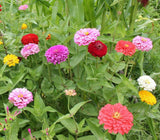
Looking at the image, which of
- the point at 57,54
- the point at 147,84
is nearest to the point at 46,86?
the point at 57,54

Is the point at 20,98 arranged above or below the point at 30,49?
below

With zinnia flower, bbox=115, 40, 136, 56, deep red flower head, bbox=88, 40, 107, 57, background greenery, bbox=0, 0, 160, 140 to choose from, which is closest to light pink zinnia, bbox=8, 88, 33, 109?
background greenery, bbox=0, 0, 160, 140

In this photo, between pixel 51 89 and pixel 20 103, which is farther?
pixel 51 89

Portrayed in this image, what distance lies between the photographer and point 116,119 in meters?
0.70

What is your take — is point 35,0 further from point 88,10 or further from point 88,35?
point 88,35

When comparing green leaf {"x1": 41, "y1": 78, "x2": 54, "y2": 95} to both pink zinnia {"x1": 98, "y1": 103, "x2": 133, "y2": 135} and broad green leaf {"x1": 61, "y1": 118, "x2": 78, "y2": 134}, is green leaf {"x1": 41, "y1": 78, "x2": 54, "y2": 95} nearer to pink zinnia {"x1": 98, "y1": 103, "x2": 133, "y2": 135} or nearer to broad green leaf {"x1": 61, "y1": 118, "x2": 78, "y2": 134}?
broad green leaf {"x1": 61, "y1": 118, "x2": 78, "y2": 134}

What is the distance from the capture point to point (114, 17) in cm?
173

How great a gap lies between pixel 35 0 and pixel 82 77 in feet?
2.88

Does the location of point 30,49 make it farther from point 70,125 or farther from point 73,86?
point 70,125

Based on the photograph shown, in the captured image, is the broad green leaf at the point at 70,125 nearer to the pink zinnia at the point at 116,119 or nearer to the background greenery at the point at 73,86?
the background greenery at the point at 73,86

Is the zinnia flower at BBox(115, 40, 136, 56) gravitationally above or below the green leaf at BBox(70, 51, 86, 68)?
above

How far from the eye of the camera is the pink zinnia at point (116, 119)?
688 mm

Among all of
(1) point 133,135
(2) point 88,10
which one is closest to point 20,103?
(1) point 133,135

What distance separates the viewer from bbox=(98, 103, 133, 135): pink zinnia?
69 cm
